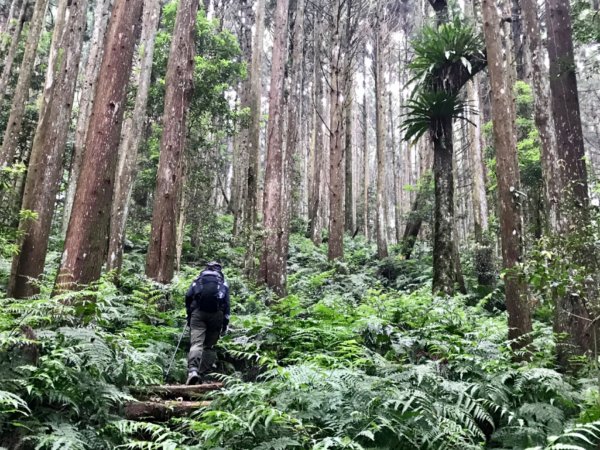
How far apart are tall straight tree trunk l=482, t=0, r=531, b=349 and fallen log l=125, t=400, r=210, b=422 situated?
150 inches

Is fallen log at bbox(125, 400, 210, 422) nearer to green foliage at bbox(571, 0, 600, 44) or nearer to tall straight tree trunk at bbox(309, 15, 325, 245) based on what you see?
green foliage at bbox(571, 0, 600, 44)

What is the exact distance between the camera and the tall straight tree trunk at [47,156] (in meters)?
8.26

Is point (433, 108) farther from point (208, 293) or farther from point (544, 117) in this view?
point (208, 293)

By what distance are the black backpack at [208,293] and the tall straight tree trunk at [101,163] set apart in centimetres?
128

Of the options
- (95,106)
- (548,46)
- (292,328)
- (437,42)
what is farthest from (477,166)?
(95,106)

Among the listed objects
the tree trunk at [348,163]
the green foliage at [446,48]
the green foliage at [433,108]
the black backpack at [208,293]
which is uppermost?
the tree trunk at [348,163]

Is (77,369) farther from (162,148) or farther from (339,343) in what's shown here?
(162,148)

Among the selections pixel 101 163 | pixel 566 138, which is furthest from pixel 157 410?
pixel 566 138

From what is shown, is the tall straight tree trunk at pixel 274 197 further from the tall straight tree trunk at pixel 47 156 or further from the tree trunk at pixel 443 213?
the tall straight tree trunk at pixel 47 156

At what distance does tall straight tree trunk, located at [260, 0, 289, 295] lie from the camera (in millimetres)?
10602

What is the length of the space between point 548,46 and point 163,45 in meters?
11.9

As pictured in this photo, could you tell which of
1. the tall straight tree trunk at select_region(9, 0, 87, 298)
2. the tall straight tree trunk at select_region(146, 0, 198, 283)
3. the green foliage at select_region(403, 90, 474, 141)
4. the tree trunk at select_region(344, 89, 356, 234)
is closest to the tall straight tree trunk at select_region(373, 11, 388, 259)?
the tree trunk at select_region(344, 89, 356, 234)

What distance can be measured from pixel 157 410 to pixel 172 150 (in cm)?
541

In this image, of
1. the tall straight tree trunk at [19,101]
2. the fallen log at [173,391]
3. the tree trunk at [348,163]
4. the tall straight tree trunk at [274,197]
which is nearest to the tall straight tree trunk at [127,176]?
the tall straight tree trunk at [19,101]
